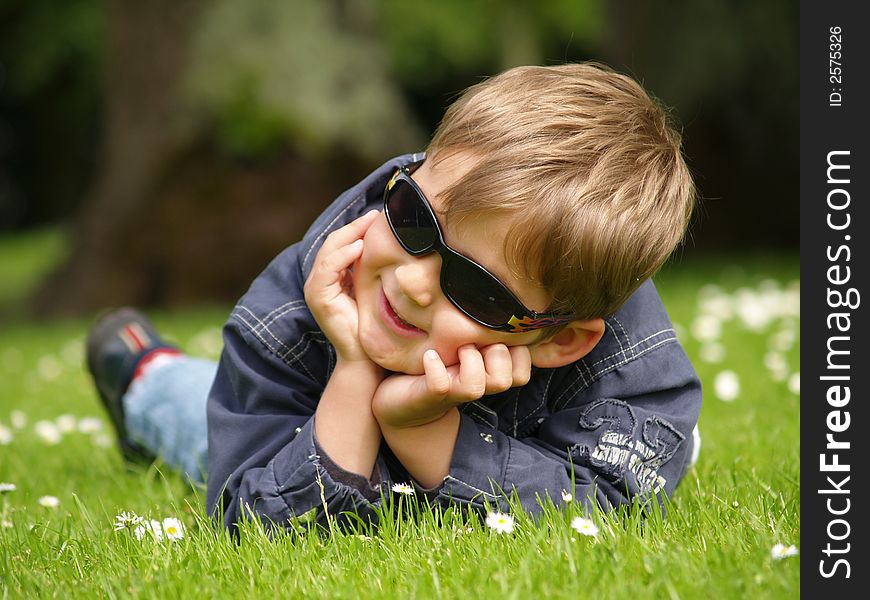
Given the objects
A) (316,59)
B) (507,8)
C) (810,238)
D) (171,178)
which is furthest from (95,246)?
(507,8)

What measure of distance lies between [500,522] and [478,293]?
0.52 metres

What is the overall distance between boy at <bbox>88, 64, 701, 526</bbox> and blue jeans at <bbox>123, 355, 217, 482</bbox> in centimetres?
77

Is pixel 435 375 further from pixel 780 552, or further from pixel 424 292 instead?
pixel 780 552

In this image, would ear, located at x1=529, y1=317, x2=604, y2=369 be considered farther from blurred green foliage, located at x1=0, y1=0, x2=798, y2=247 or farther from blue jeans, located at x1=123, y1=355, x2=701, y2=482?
blurred green foliage, located at x1=0, y1=0, x2=798, y2=247

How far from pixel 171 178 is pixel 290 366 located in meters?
7.28

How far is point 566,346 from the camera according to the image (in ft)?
A: 7.82

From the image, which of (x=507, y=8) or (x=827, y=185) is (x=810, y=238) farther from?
(x=507, y=8)

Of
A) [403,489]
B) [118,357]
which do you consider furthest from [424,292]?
[118,357]

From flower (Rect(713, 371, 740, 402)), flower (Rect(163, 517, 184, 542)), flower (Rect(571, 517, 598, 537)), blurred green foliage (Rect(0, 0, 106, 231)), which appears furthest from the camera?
blurred green foliage (Rect(0, 0, 106, 231))

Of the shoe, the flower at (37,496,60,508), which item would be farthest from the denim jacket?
the shoe

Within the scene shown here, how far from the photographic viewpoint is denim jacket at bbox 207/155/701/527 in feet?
7.80

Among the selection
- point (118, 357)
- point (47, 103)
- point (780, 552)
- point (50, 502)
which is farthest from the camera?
point (47, 103)

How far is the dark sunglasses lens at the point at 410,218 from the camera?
2.15m

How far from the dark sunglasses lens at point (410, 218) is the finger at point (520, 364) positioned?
0.33 meters
